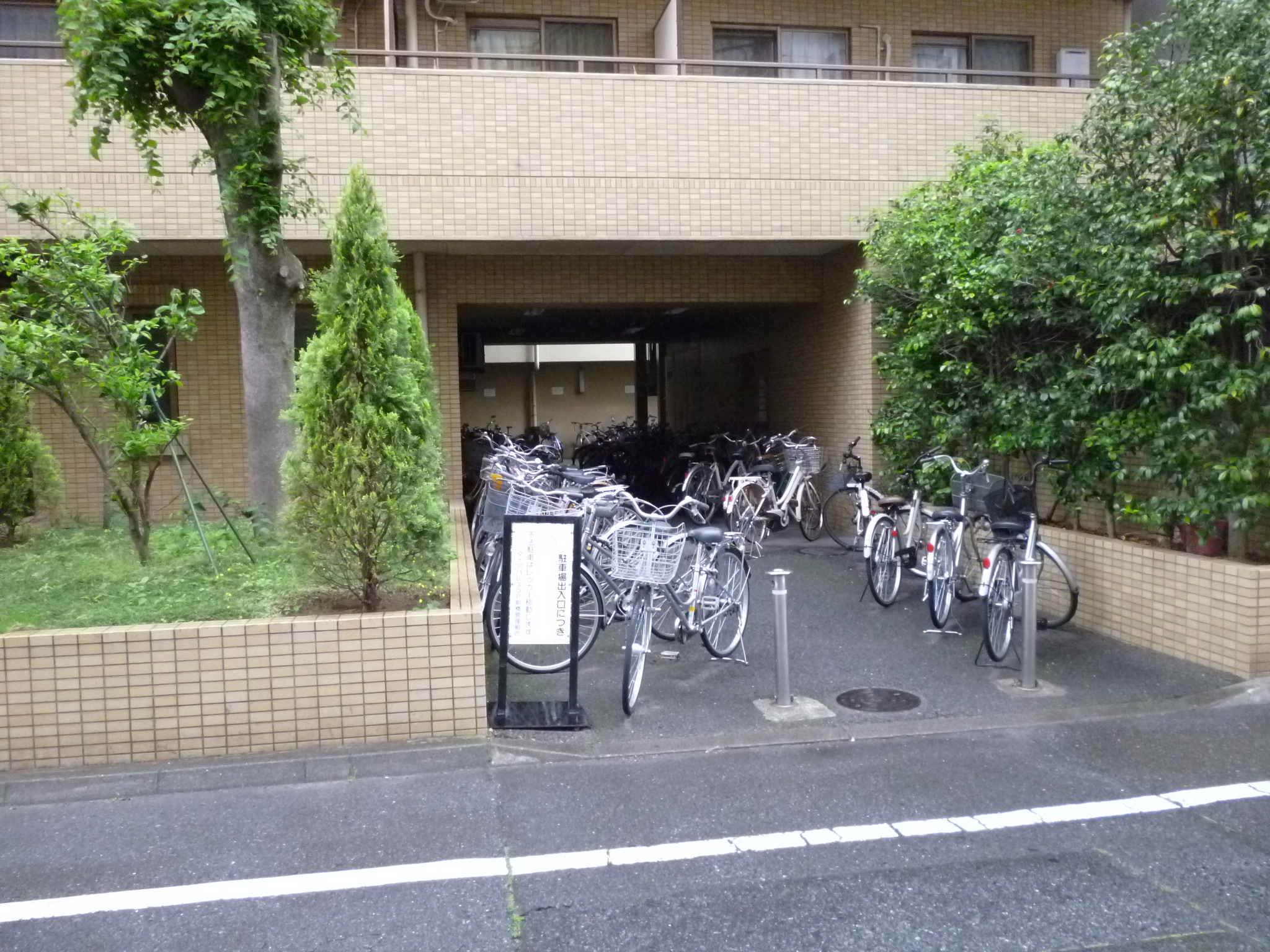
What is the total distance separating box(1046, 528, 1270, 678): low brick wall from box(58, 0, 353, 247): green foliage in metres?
6.09

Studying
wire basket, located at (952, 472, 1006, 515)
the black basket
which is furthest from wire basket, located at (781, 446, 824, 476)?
Answer: the black basket

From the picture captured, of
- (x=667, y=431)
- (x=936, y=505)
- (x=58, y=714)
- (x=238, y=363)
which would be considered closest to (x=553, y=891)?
(x=58, y=714)

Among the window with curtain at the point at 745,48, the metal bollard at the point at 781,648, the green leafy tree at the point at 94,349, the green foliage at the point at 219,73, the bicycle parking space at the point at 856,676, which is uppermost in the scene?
the window with curtain at the point at 745,48

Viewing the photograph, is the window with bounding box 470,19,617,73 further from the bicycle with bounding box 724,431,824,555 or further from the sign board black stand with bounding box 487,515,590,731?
the sign board black stand with bounding box 487,515,590,731

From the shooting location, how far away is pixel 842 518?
12344 mm

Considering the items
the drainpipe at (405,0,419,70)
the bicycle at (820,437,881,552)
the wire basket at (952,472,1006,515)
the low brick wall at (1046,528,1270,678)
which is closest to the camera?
the low brick wall at (1046,528,1270,678)

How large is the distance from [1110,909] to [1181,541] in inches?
172

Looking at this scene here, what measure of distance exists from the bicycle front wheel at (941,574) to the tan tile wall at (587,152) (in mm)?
4818

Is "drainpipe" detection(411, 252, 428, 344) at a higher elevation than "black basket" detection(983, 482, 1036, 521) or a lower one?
higher

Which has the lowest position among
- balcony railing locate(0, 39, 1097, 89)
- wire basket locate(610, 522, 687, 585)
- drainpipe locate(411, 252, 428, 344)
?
wire basket locate(610, 522, 687, 585)

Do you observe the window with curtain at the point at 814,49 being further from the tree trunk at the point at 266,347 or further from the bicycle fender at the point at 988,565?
the bicycle fender at the point at 988,565

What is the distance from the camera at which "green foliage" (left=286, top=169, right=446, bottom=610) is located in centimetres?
559

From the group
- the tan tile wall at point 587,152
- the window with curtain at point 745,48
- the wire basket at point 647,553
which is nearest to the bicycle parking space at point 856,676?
the wire basket at point 647,553

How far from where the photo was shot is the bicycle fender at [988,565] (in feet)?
22.6
